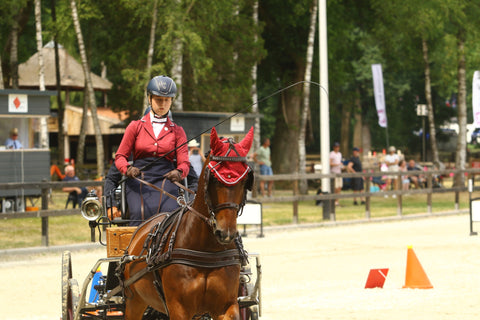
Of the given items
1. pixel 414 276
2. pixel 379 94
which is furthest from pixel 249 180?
pixel 379 94

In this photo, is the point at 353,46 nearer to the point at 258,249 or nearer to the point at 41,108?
the point at 41,108

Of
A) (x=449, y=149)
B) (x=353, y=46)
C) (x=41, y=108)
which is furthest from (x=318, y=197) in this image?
(x=449, y=149)

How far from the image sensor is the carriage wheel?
742 centimetres

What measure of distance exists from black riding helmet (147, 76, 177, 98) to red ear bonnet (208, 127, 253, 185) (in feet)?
5.34

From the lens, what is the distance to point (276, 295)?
11.4 meters

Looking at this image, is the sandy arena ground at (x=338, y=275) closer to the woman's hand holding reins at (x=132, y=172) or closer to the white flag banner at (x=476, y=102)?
the woman's hand holding reins at (x=132, y=172)

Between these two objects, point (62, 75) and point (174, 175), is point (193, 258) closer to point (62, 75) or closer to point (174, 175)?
point (174, 175)

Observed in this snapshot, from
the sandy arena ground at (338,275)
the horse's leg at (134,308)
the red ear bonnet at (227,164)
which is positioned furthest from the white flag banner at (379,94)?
the red ear bonnet at (227,164)

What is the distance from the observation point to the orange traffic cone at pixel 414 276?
11883 mm

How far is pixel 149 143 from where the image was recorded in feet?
25.0

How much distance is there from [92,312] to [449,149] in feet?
228

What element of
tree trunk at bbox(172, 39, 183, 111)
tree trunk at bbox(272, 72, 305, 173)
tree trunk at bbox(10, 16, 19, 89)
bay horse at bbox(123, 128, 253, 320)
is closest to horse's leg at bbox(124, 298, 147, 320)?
bay horse at bbox(123, 128, 253, 320)

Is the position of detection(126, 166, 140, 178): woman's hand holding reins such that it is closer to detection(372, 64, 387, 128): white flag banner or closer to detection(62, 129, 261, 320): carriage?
detection(62, 129, 261, 320): carriage

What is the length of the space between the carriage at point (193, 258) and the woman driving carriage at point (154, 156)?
353 millimetres
